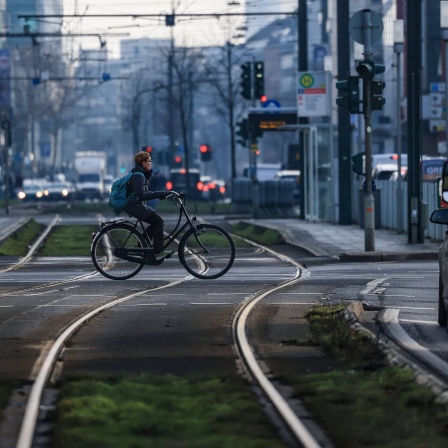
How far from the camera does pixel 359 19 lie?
26.1 m

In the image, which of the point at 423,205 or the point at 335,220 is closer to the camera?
the point at 423,205

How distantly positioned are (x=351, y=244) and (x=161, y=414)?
21.2 m

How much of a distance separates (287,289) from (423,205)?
36.4ft

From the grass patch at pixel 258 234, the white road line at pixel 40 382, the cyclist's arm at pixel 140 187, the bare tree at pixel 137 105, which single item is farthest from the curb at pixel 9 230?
the bare tree at pixel 137 105

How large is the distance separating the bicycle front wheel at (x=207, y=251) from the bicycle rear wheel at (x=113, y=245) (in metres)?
0.59

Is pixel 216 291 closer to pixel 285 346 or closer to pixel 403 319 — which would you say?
pixel 403 319

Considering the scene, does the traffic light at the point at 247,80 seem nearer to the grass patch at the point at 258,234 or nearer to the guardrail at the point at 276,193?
the grass patch at the point at 258,234

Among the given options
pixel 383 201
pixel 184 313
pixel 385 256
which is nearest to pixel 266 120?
pixel 383 201

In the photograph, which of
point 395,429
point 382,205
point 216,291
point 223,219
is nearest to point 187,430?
point 395,429

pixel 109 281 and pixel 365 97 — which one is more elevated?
pixel 365 97

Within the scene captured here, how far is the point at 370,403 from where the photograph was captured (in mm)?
8547

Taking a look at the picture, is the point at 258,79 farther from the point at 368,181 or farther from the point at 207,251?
the point at 207,251

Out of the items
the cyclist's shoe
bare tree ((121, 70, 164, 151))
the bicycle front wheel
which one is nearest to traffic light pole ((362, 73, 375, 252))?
the bicycle front wheel

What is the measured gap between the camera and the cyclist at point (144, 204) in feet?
61.5
